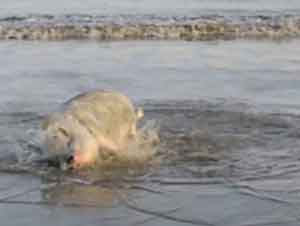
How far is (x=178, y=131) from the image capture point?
8.83m

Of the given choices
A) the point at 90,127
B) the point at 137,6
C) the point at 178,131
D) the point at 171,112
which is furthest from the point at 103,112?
the point at 137,6

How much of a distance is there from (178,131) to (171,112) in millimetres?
968

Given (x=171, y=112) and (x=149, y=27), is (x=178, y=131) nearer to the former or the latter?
(x=171, y=112)

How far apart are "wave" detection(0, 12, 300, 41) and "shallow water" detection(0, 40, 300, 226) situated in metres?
2.07

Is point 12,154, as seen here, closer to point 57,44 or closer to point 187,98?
point 187,98

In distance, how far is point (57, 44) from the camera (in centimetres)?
1669

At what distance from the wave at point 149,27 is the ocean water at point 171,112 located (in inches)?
1.8

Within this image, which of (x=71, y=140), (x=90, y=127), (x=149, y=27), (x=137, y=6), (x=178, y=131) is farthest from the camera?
(x=137, y=6)

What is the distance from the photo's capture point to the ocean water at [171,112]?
19.9ft

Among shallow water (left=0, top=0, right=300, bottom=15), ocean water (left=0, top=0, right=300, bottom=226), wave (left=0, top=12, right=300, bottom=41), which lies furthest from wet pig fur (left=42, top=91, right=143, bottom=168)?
shallow water (left=0, top=0, right=300, bottom=15)

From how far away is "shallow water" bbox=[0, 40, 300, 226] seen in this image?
5.99 m

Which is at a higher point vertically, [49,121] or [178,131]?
[49,121]

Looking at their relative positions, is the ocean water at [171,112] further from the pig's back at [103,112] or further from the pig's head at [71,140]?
the pig's back at [103,112]

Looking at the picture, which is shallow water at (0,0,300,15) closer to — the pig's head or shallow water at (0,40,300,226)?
shallow water at (0,40,300,226)
